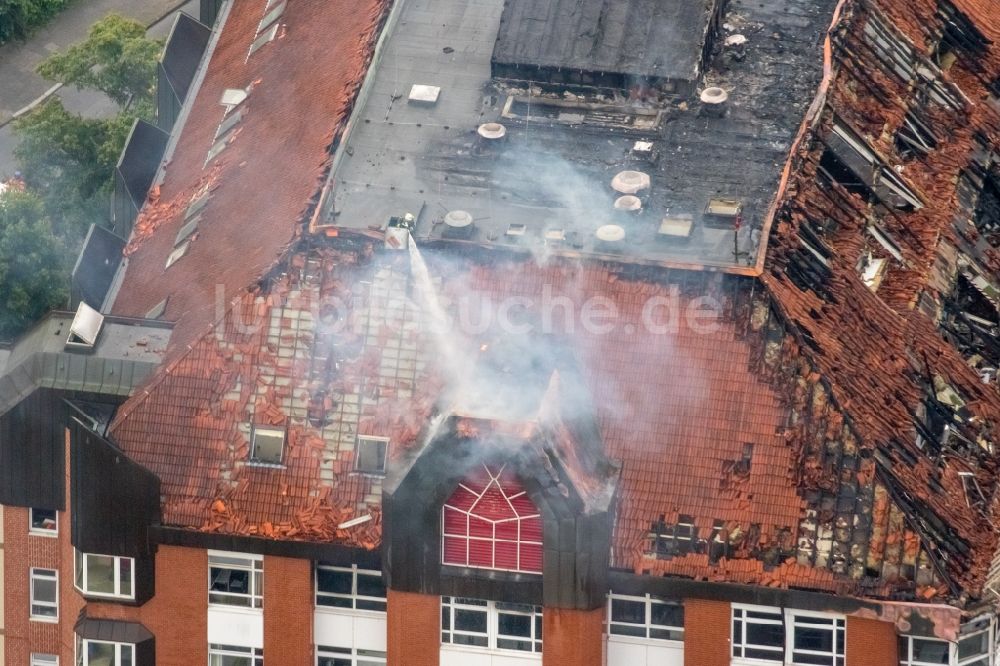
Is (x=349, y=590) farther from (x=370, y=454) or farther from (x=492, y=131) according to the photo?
(x=492, y=131)

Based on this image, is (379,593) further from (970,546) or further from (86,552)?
(970,546)

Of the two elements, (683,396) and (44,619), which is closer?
(683,396)

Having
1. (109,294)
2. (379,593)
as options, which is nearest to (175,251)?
(109,294)

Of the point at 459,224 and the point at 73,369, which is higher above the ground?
the point at 459,224

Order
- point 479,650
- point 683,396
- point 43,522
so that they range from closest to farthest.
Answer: point 683,396 → point 479,650 → point 43,522

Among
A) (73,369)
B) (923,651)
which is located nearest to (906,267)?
(923,651)

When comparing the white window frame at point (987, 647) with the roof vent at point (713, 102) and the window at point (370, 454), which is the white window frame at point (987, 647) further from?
the roof vent at point (713, 102)

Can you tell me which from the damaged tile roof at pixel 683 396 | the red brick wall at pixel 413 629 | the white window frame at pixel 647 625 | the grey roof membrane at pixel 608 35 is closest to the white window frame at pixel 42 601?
the damaged tile roof at pixel 683 396
